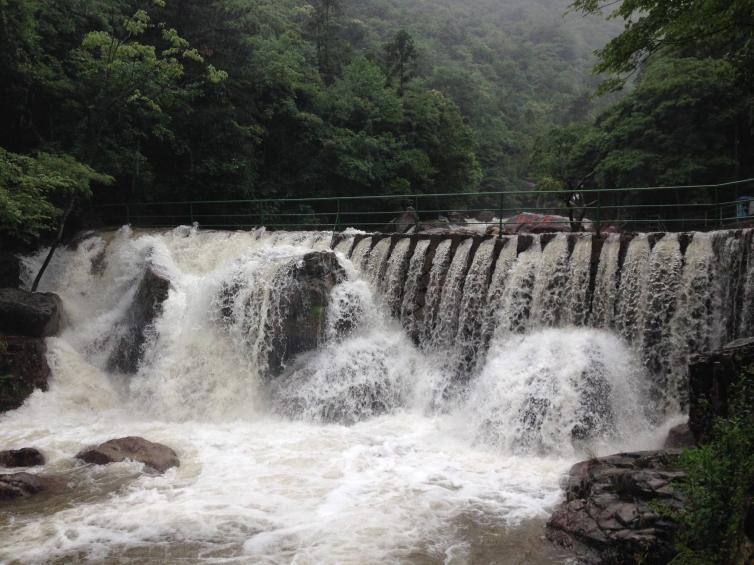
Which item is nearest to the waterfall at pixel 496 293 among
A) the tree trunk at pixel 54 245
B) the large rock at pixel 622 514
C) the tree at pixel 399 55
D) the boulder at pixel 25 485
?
the large rock at pixel 622 514

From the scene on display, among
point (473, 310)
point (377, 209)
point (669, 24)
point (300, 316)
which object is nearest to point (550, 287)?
point (473, 310)

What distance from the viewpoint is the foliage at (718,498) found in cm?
431

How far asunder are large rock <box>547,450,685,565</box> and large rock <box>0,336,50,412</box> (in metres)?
9.36

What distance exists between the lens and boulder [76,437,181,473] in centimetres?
781

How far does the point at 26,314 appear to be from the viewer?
11461 mm

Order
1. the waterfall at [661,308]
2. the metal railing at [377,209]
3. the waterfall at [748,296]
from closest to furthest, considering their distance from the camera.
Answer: the waterfall at [748,296], the waterfall at [661,308], the metal railing at [377,209]

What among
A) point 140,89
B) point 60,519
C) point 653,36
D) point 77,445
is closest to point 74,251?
point 140,89

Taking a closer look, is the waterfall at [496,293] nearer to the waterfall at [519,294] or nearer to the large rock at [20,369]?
the waterfall at [519,294]

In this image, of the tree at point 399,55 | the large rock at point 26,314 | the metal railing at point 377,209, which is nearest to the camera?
the large rock at point 26,314

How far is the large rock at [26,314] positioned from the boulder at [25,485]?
5166mm

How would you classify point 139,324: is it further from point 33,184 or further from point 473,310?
point 473,310

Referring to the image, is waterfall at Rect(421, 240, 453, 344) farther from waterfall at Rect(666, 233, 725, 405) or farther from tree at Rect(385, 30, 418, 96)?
tree at Rect(385, 30, 418, 96)

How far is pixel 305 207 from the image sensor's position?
20875 mm

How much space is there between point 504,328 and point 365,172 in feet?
40.8
